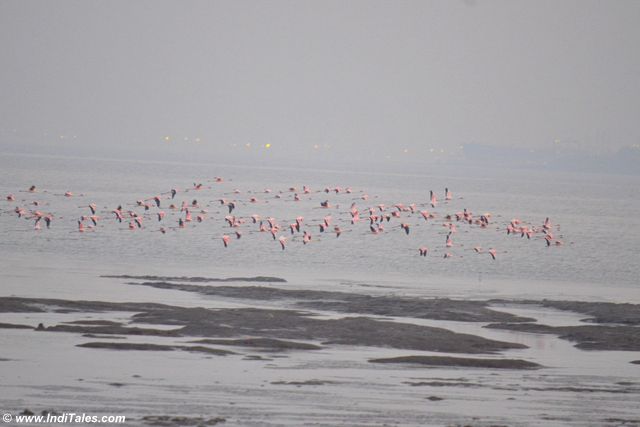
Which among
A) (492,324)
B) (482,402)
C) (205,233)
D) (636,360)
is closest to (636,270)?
(205,233)

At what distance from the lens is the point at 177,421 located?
23.8 meters

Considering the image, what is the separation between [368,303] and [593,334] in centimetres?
925

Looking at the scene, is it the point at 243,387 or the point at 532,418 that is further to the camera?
the point at 243,387

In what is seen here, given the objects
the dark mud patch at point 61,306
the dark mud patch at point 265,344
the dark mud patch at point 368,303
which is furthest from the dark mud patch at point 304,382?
the dark mud patch at point 368,303

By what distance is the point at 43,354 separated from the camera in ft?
101

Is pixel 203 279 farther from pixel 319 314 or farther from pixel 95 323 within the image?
pixel 95 323

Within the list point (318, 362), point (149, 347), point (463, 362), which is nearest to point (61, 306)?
point (149, 347)

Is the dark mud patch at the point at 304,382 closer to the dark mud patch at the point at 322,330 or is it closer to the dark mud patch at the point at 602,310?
the dark mud patch at the point at 322,330

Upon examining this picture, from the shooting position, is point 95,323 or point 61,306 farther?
point 61,306

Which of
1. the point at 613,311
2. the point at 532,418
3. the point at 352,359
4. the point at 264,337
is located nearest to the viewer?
the point at 532,418

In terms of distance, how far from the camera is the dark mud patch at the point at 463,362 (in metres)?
33.0

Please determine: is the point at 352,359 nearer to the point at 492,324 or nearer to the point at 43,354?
the point at 43,354

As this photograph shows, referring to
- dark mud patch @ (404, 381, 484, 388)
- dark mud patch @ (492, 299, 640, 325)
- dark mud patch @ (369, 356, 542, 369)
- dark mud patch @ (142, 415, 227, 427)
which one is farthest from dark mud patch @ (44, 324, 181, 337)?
dark mud patch @ (492, 299, 640, 325)

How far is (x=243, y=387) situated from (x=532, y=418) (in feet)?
19.9
